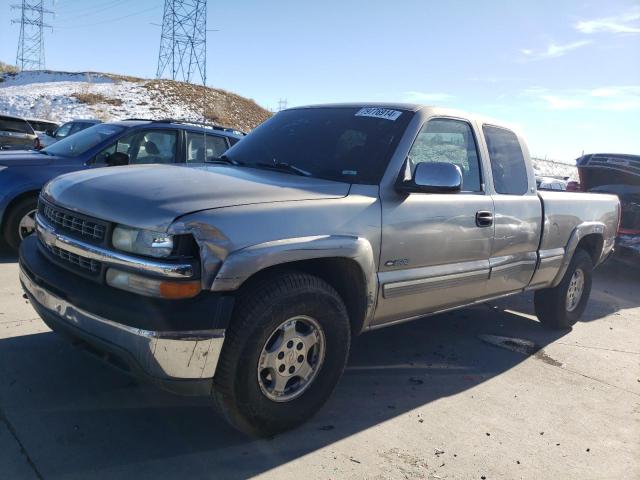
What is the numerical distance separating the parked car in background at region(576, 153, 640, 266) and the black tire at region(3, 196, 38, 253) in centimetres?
774

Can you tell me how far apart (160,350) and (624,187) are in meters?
8.20

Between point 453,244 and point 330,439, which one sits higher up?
point 453,244

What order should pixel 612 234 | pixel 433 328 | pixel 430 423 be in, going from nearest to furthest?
pixel 430 423 < pixel 433 328 < pixel 612 234

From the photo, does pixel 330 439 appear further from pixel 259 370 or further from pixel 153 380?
pixel 153 380

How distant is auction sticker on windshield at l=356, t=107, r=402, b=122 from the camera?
12.8 ft

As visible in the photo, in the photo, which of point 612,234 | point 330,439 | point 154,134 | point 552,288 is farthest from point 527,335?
point 154,134

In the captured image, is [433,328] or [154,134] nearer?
[433,328]

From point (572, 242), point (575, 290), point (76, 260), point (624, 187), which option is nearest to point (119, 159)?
point (76, 260)

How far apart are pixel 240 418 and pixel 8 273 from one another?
397cm

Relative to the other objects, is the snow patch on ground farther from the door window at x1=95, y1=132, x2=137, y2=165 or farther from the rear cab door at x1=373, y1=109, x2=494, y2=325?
the rear cab door at x1=373, y1=109, x2=494, y2=325

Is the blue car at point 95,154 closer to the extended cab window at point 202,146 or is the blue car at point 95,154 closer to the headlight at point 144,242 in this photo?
the extended cab window at point 202,146

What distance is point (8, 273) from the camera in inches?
225

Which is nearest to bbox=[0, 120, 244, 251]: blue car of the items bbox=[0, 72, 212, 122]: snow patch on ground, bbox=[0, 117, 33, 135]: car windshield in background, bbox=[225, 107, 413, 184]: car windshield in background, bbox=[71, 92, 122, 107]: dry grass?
bbox=[225, 107, 413, 184]: car windshield in background

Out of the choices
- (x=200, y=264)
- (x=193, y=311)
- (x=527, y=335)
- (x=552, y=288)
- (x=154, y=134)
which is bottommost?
(x=527, y=335)
